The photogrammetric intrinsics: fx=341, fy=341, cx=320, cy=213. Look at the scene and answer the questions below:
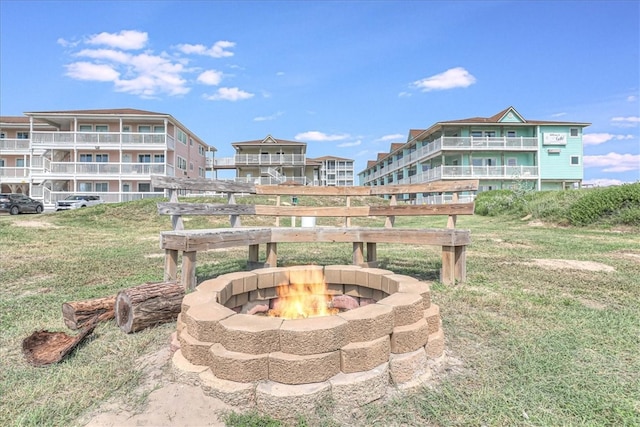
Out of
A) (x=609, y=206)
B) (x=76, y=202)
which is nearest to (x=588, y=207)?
(x=609, y=206)

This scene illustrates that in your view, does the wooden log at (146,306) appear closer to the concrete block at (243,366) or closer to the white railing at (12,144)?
the concrete block at (243,366)

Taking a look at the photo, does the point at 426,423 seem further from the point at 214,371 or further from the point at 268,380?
the point at 214,371

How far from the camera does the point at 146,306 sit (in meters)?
3.12

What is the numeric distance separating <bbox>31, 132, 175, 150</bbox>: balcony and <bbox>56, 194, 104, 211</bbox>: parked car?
542cm

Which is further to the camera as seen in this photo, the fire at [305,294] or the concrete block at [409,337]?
the fire at [305,294]

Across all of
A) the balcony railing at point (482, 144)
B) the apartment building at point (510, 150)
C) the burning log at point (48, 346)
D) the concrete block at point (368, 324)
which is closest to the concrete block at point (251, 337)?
the concrete block at point (368, 324)

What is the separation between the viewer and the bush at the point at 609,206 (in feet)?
42.1

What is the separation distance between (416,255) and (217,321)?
238 inches

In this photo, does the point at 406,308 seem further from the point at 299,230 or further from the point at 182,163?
the point at 182,163

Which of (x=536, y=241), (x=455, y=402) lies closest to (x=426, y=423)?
(x=455, y=402)

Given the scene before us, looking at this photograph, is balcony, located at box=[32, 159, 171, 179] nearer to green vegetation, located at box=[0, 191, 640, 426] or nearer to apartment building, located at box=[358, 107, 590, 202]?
green vegetation, located at box=[0, 191, 640, 426]

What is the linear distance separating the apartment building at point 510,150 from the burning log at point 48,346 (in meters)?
31.7

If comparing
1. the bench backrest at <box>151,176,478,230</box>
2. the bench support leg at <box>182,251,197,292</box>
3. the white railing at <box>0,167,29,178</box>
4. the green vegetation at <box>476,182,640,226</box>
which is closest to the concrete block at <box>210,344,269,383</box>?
the bench support leg at <box>182,251,197,292</box>

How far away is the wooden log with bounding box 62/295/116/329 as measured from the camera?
315 cm
